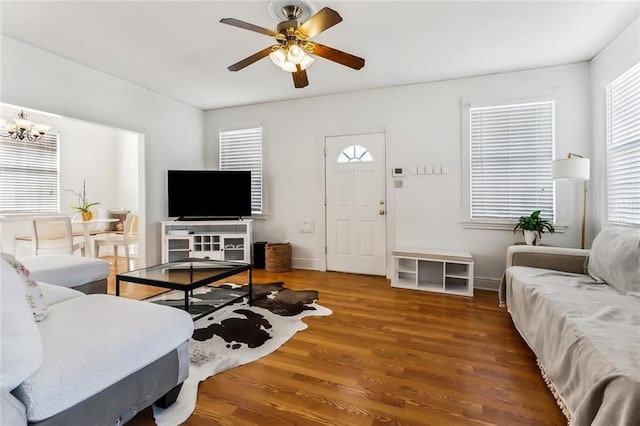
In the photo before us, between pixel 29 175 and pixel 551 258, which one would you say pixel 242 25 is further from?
pixel 29 175

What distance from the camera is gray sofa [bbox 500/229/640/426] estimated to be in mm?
1105

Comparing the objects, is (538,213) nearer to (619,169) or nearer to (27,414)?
(619,169)

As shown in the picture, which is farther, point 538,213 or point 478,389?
point 538,213

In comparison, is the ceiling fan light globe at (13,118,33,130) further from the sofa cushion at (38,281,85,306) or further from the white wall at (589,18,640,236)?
the white wall at (589,18,640,236)

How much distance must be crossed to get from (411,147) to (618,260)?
8.05 ft

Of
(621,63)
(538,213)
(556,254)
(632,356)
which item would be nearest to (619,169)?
(538,213)

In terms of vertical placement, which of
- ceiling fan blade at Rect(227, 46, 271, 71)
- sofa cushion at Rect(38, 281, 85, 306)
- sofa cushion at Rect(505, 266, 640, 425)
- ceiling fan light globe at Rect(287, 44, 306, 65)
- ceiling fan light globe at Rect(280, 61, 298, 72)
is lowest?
sofa cushion at Rect(505, 266, 640, 425)

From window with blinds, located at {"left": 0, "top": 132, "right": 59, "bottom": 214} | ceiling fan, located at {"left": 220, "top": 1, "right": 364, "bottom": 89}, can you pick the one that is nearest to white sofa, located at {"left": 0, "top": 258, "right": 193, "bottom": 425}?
ceiling fan, located at {"left": 220, "top": 1, "right": 364, "bottom": 89}

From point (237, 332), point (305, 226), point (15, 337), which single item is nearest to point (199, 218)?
point (305, 226)

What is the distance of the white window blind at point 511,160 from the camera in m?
3.50

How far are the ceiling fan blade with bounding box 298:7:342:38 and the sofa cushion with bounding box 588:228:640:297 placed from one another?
95.8 inches

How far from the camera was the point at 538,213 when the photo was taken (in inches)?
128

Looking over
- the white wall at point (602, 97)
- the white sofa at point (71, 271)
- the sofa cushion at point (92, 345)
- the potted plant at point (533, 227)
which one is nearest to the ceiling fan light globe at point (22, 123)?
the white sofa at point (71, 271)

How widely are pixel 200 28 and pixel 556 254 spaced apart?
12.0 ft
